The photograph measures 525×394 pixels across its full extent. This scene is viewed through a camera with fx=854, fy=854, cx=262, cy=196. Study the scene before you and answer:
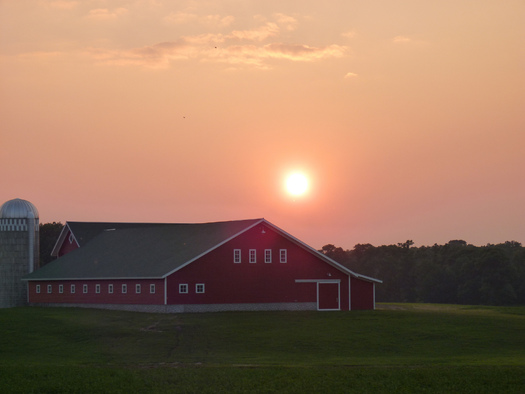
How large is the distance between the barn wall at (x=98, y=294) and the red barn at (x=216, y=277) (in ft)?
0.27

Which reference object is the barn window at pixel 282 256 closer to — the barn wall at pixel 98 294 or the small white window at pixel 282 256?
the small white window at pixel 282 256

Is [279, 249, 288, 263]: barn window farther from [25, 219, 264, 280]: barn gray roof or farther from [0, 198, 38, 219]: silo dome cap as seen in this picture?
[0, 198, 38, 219]: silo dome cap

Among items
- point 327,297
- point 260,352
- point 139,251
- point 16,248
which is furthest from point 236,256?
point 16,248

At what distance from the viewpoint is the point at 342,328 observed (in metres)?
57.8

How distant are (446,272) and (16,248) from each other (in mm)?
64988

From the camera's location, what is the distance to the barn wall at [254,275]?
68500mm

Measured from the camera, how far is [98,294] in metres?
Result: 75.1

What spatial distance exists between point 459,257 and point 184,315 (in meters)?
72.0

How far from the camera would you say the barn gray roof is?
7106 cm

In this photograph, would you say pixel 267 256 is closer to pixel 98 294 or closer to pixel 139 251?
pixel 139 251

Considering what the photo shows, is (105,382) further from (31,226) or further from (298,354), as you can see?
(31,226)

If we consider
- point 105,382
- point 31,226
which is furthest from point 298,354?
point 31,226

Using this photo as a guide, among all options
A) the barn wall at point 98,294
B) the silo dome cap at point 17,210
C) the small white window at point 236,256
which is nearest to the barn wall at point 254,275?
the small white window at point 236,256

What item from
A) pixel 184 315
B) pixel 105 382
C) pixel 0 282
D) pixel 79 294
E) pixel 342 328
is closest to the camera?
pixel 105 382
